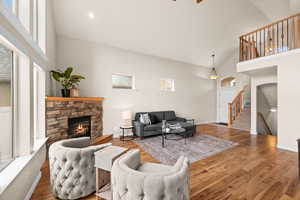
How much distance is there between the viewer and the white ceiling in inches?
133

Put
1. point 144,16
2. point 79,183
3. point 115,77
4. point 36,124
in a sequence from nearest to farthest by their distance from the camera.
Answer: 1. point 79,183
2. point 36,124
3. point 144,16
4. point 115,77

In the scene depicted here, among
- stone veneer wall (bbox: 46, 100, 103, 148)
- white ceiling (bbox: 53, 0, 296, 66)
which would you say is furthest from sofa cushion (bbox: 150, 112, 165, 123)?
white ceiling (bbox: 53, 0, 296, 66)

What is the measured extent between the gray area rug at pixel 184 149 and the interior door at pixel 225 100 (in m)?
3.76

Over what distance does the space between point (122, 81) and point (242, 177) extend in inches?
168

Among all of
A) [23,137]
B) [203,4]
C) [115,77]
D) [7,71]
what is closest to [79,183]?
[23,137]

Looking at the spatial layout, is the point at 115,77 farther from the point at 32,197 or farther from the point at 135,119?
the point at 32,197

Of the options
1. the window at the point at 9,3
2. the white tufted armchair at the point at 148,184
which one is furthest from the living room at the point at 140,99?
the window at the point at 9,3

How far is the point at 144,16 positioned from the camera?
3.76 m

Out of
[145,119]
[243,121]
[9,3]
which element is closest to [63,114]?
[9,3]

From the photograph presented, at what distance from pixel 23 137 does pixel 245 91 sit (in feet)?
26.4

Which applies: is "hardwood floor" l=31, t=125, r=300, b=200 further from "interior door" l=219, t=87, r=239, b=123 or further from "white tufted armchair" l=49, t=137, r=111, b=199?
"interior door" l=219, t=87, r=239, b=123

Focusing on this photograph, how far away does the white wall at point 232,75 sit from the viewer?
6.21 metres

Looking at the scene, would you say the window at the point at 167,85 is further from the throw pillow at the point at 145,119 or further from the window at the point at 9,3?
the window at the point at 9,3

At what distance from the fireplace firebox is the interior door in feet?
22.8
